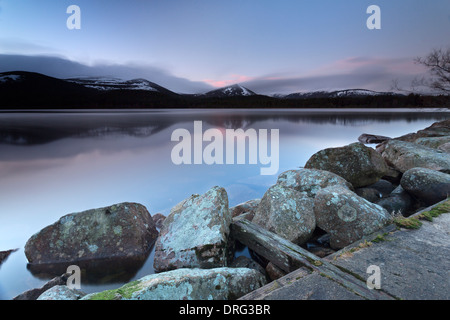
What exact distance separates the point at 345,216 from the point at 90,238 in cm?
513

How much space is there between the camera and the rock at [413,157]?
766 centimetres

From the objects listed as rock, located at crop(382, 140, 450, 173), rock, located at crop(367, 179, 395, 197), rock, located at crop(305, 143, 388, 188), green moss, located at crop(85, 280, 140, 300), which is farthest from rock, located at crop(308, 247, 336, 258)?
rock, located at crop(382, 140, 450, 173)

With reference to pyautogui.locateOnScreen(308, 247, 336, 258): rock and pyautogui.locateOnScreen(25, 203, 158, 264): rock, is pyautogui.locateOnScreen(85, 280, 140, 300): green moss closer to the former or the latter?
pyautogui.locateOnScreen(25, 203, 158, 264): rock

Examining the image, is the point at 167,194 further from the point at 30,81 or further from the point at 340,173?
the point at 30,81

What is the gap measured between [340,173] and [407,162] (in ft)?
9.55

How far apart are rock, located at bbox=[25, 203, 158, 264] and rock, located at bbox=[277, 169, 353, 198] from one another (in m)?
4.17

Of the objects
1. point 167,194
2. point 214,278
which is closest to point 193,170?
point 167,194

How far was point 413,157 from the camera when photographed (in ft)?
27.5

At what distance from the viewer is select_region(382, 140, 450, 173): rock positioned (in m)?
7.66

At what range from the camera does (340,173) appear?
7.74 m

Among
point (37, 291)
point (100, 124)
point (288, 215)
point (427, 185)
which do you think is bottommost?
point (37, 291)

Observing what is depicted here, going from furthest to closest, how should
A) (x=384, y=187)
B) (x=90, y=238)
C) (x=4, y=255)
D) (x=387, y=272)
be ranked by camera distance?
(x=384, y=187), (x=4, y=255), (x=90, y=238), (x=387, y=272)

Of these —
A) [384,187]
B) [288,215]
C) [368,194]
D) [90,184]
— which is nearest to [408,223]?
[288,215]

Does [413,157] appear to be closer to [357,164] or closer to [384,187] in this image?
[384,187]
